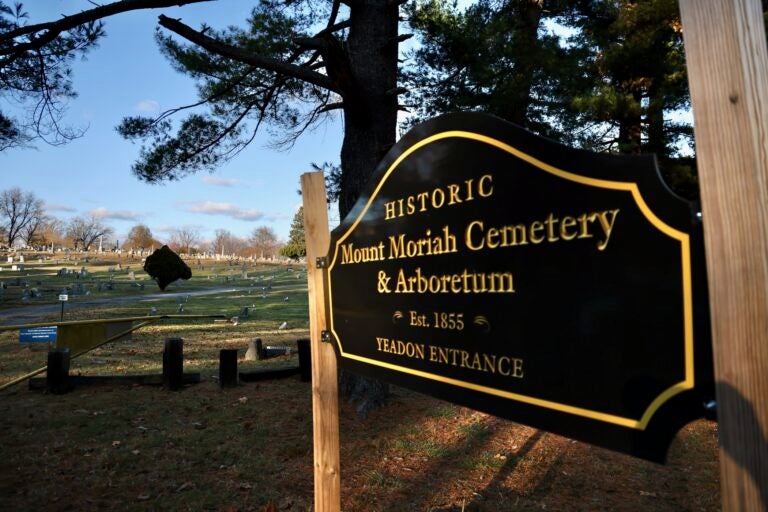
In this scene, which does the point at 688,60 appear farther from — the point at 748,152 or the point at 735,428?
the point at 735,428

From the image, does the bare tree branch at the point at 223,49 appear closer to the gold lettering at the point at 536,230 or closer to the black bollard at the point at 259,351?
the gold lettering at the point at 536,230

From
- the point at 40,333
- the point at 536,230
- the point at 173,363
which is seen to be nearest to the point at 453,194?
the point at 536,230

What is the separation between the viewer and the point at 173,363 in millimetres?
6746

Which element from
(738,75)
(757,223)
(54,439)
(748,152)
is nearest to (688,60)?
(738,75)

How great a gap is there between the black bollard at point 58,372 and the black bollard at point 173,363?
1.40m

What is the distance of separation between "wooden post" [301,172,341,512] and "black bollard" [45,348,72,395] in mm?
5939

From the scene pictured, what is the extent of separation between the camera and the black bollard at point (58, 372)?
22.0ft

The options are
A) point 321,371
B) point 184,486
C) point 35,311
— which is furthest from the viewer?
point 35,311

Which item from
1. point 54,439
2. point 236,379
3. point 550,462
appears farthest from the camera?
point 236,379

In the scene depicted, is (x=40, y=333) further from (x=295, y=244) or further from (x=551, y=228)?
(x=295, y=244)

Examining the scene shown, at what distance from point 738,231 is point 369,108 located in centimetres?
505

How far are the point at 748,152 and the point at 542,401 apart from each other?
82cm

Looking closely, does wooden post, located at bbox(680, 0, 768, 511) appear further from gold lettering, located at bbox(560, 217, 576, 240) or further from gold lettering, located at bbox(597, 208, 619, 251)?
gold lettering, located at bbox(560, 217, 576, 240)

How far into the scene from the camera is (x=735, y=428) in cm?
103
